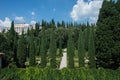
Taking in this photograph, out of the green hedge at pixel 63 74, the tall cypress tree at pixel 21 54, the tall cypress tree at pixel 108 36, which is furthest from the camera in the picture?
the tall cypress tree at pixel 21 54

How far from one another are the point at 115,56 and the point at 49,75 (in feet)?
22.5

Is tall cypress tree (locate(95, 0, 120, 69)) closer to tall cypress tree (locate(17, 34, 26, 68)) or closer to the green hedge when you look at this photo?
the green hedge

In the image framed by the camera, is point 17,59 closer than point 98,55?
No

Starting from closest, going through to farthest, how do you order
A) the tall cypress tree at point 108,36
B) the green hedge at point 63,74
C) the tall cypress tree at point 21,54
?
the green hedge at point 63,74
the tall cypress tree at point 108,36
the tall cypress tree at point 21,54

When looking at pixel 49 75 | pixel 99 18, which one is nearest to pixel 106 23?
pixel 99 18

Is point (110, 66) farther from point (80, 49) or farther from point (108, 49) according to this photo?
point (80, 49)

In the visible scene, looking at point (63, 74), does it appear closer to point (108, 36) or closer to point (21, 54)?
point (108, 36)

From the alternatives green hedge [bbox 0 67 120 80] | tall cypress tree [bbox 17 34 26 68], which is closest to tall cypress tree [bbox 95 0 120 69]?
green hedge [bbox 0 67 120 80]

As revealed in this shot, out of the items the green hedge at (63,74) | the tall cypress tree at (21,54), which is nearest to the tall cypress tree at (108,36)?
the green hedge at (63,74)

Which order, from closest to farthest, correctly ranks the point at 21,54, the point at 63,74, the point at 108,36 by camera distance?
the point at 63,74
the point at 108,36
the point at 21,54

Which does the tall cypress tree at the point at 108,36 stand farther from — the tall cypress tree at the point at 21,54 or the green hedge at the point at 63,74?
the tall cypress tree at the point at 21,54

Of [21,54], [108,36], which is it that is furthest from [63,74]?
[21,54]

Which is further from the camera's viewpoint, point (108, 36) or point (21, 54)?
point (21, 54)

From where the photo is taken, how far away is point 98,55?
24.2 meters
